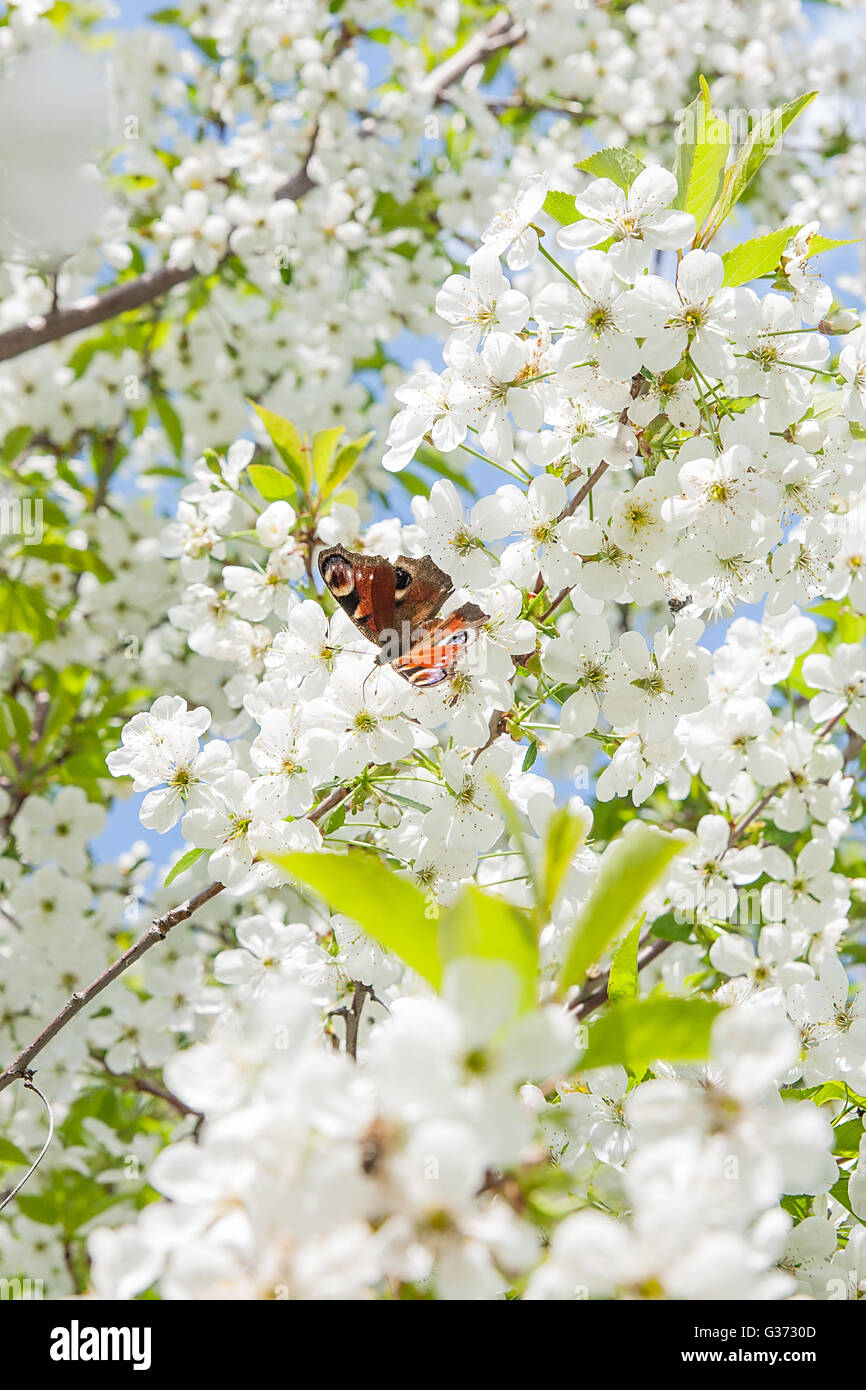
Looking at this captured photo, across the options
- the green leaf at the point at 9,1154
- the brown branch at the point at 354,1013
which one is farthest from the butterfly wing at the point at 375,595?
the green leaf at the point at 9,1154

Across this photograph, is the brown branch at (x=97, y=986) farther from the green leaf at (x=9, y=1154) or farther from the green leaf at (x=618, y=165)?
the green leaf at (x=618, y=165)

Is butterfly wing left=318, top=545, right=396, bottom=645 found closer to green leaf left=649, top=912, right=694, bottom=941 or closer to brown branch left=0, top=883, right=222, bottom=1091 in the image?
brown branch left=0, top=883, right=222, bottom=1091

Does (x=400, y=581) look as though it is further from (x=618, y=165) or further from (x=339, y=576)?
(x=618, y=165)

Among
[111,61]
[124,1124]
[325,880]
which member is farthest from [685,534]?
[111,61]

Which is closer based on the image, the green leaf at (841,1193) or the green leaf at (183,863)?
the green leaf at (841,1193)

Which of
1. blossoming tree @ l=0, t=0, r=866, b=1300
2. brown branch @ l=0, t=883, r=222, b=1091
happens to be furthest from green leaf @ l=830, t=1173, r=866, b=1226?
brown branch @ l=0, t=883, r=222, b=1091

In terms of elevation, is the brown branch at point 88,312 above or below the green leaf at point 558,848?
above
